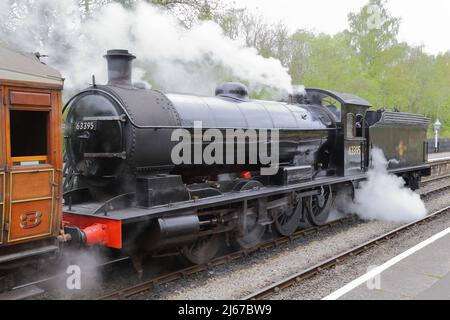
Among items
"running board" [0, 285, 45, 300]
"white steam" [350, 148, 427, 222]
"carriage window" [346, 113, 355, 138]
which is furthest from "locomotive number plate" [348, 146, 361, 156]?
"running board" [0, 285, 45, 300]

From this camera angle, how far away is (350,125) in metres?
9.91

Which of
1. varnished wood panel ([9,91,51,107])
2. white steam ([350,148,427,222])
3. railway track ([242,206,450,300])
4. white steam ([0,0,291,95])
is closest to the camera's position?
varnished wood panel ([9,91,51,107])

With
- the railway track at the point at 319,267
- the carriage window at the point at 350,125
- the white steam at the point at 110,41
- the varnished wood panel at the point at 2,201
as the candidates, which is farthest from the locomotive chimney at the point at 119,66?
the carriage window at the point at 350,125

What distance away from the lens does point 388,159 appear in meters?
11.3

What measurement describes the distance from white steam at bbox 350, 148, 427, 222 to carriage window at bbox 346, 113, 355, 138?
107cm

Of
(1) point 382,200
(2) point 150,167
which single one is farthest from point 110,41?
(1) point 382,200

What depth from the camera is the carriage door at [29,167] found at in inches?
169

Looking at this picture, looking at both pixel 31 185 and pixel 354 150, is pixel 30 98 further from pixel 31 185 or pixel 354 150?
pixel 354 150

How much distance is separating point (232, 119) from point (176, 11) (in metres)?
9.54

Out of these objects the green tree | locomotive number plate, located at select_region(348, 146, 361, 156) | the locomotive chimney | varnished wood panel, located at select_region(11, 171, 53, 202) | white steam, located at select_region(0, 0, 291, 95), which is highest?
the green tree

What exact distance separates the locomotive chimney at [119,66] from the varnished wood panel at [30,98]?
1651mm

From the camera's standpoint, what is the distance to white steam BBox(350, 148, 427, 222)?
10398 millimetres

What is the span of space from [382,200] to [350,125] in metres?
2.11

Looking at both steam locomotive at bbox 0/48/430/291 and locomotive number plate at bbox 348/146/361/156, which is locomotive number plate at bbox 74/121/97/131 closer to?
steam locomotive at bbox 0/48/430/291
